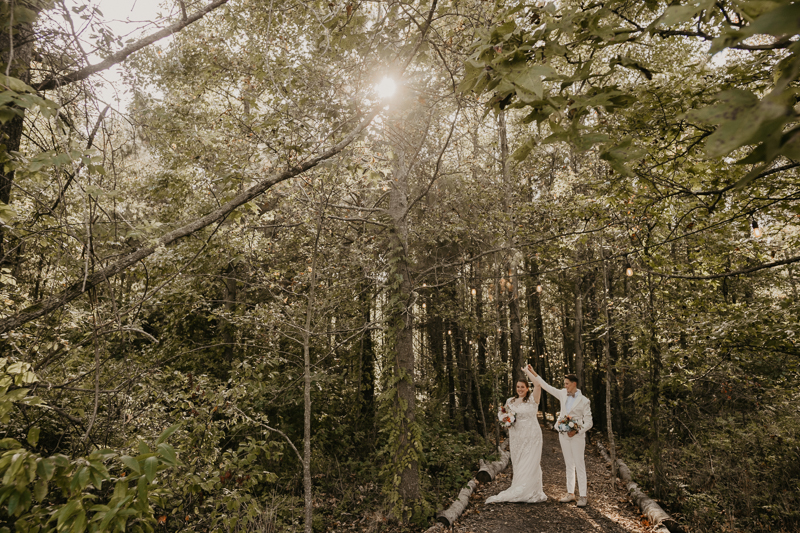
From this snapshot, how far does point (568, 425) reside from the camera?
633 centimetres

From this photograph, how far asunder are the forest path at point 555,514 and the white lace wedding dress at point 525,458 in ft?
0.43

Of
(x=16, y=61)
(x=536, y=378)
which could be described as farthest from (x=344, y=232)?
(x=16, y=61)

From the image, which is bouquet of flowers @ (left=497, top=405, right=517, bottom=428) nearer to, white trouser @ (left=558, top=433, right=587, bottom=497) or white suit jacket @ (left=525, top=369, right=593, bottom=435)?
white suit jacket @ (left=525, top=369, right=593, bottom=435)

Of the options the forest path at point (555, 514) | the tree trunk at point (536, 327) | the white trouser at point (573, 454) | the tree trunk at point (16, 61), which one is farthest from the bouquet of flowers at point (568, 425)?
the tree trunk at point (536, 327)

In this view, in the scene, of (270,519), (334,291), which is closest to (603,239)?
(334,291)

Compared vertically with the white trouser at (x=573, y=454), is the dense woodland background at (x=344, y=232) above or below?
above

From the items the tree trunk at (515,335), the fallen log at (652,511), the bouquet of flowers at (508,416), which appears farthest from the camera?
the tree trunk at (515,335)

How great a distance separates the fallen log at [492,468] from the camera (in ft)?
27.3

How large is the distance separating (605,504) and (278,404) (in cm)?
694

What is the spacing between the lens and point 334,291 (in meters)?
7.33

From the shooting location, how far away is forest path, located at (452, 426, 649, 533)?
545 centimetres

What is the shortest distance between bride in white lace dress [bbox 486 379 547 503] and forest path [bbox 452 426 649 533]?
0.14 m

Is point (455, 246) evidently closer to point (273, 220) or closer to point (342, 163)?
point (273, 220)

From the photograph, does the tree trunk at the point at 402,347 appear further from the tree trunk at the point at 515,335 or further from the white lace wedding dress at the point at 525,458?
the tree trunk at the point at 515,335
